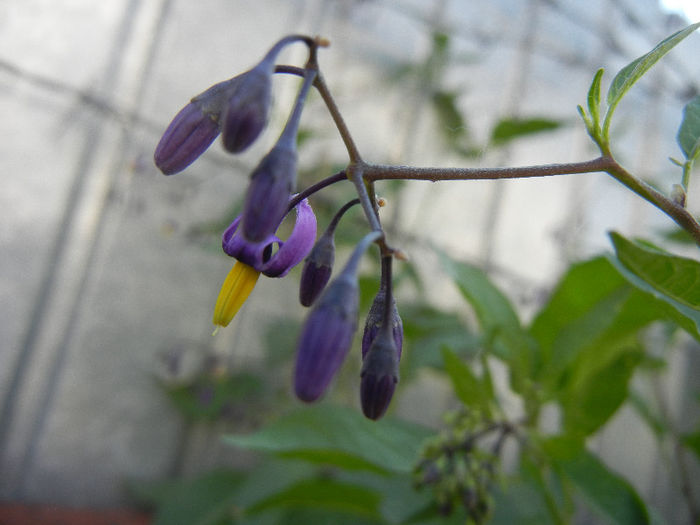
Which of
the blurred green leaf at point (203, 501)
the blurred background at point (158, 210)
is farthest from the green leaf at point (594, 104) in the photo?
the blurred green leaf at point (203, 501)

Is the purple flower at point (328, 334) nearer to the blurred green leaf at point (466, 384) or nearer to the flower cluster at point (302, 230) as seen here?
the flower cluster at point (302, 230)

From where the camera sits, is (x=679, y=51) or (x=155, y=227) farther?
(x=679, y=51)

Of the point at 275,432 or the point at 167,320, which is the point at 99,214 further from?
the point at 275,432

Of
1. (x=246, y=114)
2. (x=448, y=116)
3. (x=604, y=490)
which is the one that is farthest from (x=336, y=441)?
(x=448, y=116)

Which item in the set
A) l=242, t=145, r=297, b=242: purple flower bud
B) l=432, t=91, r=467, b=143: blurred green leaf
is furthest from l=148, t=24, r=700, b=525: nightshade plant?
l=432, t=91, r=467, b=143: blurred green leaf

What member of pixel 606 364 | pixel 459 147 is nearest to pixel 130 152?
pixel 459 147

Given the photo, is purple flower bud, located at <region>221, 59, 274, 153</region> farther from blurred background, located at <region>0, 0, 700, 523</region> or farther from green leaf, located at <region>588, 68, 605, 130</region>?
blurred background, located at <region>0, 0, 700, 523</region>

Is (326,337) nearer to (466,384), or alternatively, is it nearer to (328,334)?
(328,334)
